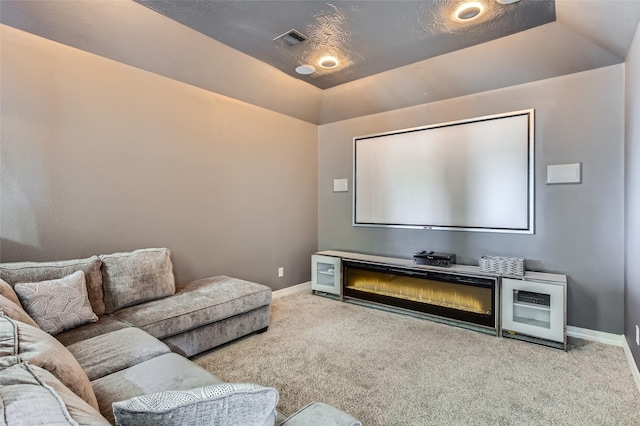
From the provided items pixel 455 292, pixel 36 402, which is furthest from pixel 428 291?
pixel 36 402

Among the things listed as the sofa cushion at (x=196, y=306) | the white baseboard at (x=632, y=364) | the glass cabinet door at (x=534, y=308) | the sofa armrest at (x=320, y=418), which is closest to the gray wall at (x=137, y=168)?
the sofa cushion at (x=196, y=306)

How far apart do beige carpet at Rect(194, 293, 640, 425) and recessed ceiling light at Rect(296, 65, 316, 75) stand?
2817mm

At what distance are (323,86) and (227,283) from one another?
9.15 feet

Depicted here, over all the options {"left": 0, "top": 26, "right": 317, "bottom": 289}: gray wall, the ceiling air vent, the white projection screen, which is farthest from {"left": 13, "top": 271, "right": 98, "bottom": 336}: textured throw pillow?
the white projection screen

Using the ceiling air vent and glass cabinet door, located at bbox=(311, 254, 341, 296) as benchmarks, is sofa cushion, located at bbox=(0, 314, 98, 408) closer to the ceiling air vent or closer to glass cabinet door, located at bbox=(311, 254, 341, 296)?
the ceiling air vent

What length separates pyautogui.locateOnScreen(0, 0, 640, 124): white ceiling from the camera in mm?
2379

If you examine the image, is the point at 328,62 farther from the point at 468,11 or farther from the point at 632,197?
the point at 632,197

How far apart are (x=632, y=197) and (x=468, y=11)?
1.95m

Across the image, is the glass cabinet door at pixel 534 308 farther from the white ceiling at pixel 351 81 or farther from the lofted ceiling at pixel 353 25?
the lofted ceiling at pixel 353 25

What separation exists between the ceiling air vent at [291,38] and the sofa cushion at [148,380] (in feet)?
8.90

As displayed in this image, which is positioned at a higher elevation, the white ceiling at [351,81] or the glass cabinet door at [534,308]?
the white ceiling at [351,81]

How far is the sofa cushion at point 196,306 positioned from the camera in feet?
7.73

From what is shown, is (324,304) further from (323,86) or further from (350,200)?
(323,86)

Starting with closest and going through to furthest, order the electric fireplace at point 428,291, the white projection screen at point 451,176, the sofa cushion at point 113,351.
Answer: the sofa cushion at point 113,351 < the electric fireplace at point 428,291 < the white projection screen at point 451,176
